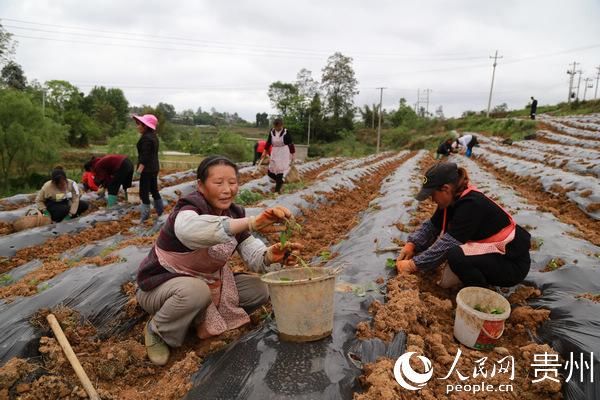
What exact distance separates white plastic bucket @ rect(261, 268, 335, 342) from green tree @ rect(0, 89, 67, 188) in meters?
19.8

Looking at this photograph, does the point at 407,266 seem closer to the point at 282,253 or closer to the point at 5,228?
the point at 282,253

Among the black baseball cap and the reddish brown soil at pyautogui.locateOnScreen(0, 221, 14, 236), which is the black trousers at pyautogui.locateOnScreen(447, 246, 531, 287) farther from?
the reddish brown soil at pyautogui.locateOnScreen(0, 221, 14, 236)

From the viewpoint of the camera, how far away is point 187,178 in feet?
43.8

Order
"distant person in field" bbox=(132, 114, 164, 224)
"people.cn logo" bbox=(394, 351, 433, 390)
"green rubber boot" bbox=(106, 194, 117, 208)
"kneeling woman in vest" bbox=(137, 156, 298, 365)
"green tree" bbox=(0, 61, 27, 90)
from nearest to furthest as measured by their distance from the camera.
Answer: "people.cn logo" bbox=(394, 351, 433, 390), "kneeling woman in vest" bbox=(137, 156, 298, 365), "distant person in field" bbox=(132, 114, 164, 224), "green rubber boot" bbox=(106, 194, 117, 208), "green tree" bbox=(0, 61, 27, 90)

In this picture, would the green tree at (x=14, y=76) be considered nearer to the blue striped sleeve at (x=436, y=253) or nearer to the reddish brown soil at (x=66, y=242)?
the reddish brown soil at (x=66, y=242)

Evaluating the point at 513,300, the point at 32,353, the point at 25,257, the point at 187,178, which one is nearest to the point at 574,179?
the point at 513,300

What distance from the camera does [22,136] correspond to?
661 inches

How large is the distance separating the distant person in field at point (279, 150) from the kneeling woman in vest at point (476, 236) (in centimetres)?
469

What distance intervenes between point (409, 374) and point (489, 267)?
3.76 feet

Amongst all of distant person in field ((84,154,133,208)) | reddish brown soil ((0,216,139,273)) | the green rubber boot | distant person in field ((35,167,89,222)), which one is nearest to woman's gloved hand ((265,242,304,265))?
reddish brown soil ((0,216,139,273))

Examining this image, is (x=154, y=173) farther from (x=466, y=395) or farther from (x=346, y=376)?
(x=466, y=395)

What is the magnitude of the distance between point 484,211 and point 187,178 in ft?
39.6

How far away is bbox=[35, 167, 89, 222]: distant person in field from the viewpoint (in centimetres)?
607

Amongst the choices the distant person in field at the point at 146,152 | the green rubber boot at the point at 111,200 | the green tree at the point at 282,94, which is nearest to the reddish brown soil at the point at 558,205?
the distant person in field at the point at 146,152
